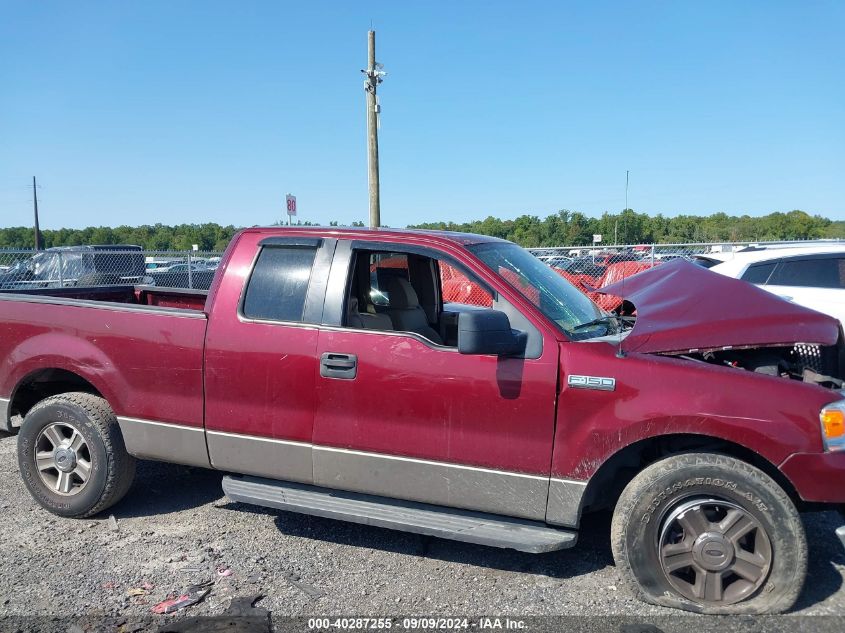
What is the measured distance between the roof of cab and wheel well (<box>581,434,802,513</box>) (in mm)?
1504

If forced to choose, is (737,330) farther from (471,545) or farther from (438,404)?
(471,545)

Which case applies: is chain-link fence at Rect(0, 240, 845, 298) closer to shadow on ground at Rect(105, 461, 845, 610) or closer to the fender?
shadow on ground at Rect(105, 461, 845, 610)

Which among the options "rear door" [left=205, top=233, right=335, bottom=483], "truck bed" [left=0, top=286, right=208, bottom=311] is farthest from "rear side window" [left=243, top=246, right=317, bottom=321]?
"truck bed" [left=0, top=286, right=208, bottom=311]

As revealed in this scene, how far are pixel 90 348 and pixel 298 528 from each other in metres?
1.80

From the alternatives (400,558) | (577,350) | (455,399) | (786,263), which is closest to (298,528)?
(400,558)

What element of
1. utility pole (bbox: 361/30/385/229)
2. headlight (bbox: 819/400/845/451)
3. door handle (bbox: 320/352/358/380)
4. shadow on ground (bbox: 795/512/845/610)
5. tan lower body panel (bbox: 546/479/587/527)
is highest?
utility pole (bbox: 361/30/385/229)

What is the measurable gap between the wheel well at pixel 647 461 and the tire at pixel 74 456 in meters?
3.02

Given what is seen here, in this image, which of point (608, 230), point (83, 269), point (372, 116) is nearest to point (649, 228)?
point (608, 230)

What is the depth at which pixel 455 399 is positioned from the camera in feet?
11.6

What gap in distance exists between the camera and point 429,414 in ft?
11.8

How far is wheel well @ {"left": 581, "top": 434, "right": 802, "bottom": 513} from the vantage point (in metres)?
3.38

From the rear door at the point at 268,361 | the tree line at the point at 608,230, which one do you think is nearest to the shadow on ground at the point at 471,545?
the rear door at the point at 268,361

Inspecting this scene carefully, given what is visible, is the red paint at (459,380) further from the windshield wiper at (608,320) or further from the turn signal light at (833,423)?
the windshield wiper at (608,320)

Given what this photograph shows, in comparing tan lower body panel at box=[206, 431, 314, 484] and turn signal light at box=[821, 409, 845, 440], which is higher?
turn signal light at box=[821, 409, 845, 440]
